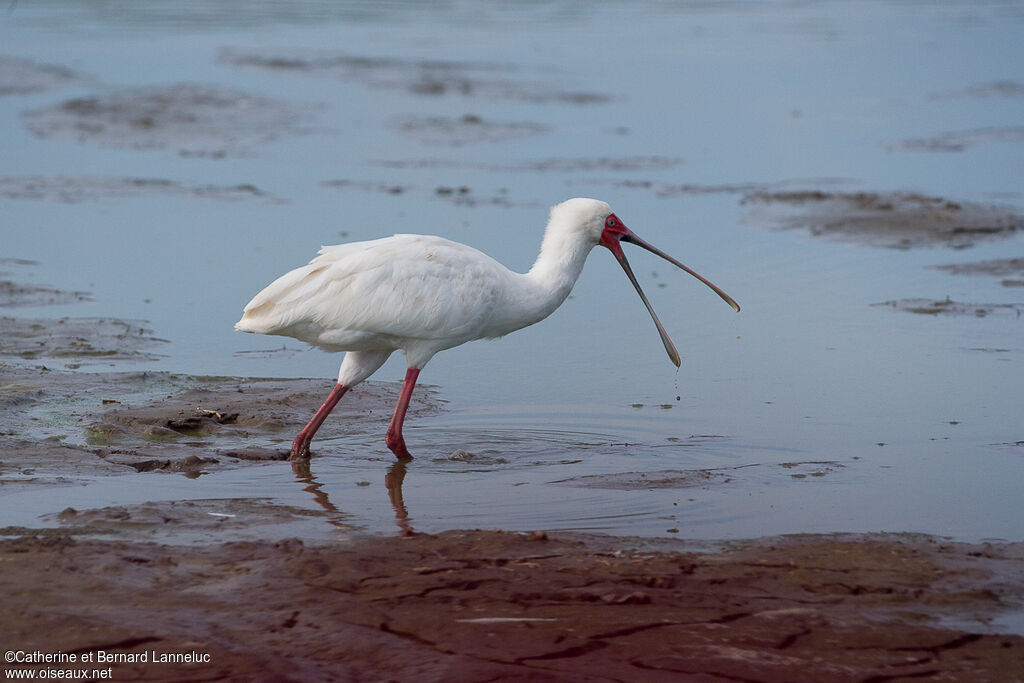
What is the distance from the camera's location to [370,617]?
525 centimetres

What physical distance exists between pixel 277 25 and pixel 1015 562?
29.3 metres

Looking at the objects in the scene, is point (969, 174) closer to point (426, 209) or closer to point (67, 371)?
point (426, 209)

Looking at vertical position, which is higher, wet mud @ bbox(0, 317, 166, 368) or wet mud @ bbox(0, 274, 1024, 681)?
wet mud @ bbox(0, 317, 166, 368)

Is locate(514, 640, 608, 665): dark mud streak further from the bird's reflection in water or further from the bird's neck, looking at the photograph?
the bird's neck

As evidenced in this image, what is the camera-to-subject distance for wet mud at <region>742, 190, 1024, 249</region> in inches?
546

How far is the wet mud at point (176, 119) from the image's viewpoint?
19.0m

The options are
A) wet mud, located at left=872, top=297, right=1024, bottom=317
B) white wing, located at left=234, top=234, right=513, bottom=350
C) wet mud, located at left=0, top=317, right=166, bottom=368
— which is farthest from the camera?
wet mud, located at left=872, top=297, right=1024, bottom=317

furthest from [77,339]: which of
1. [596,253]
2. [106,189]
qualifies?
[106,189]

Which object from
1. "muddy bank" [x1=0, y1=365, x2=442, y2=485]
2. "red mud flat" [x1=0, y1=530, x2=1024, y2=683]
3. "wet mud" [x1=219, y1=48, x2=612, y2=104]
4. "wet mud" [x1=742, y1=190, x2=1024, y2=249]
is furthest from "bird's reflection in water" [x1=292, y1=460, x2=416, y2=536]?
"wet mud" [x1=219, y1=48, x2=612, y2=104]

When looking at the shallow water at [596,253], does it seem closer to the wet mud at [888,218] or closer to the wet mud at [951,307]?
the wet mud at [951,307]

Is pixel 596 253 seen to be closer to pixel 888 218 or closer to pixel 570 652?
pixel 888 218

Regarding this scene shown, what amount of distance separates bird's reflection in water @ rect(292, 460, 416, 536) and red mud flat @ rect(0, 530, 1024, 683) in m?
0.49

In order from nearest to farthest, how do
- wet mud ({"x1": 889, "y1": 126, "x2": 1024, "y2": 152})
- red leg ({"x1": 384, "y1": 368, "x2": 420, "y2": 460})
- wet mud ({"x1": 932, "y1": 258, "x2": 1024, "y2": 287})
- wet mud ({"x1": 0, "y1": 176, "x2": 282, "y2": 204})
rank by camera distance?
red leg ({"x1": 384, "y1": 368, "x2": 420, "y2": 460}) → wet mud ({"x1": 932, "y1": 258, "x2": 1024, "y2": 287}) → wet mud ({"x1": 0, "y1": 176, "x2": 282, "y2": 204}) → wet mud ({"x1": 889, "y1": 126, "x2": 1024, "y2": 152})

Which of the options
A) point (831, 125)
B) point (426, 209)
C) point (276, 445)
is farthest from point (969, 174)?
point (276, 445)
